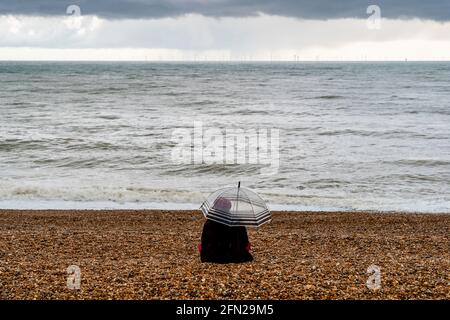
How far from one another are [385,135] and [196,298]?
30.8 m

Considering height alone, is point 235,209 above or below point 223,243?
above

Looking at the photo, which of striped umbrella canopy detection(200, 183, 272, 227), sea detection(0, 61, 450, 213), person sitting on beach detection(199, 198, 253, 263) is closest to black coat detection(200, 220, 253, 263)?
person sitting on beach detection(199, 198, 253, 263)

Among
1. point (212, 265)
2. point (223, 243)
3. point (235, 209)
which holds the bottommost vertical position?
point (212, 265)

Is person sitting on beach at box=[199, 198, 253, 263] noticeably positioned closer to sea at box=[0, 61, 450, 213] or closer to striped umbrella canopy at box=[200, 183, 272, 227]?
striped umbrella canopy at box=[200, 183, 272, 227]

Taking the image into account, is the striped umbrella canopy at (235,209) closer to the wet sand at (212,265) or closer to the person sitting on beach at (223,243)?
the person sitting on beach at (223,243)

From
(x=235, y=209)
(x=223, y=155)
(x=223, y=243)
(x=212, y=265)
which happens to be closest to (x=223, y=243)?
(x=223, y=243)

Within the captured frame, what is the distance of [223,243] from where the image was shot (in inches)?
378

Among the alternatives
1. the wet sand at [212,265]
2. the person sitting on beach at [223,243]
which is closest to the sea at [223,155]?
the wet sand at [212,265]

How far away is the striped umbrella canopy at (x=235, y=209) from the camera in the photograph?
8.61 meters

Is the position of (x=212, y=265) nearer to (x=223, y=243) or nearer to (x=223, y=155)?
(x=223, y=243)

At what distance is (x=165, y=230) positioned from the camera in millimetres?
15117

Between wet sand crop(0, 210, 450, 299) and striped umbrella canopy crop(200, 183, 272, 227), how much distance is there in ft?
3.15

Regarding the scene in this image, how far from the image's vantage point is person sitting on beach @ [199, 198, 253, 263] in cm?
938

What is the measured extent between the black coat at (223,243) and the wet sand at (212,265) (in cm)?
19
